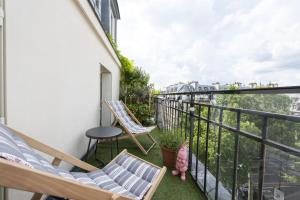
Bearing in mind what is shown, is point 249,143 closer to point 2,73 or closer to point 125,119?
point 2,73

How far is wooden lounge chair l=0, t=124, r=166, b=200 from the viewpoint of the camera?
0.57 m

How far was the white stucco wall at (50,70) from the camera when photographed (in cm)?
116

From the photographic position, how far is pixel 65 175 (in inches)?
43.7

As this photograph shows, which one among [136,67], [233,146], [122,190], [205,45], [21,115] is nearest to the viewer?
[21,115]

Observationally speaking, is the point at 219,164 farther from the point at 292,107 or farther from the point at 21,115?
the point at 21,115

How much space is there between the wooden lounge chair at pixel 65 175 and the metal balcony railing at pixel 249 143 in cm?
64

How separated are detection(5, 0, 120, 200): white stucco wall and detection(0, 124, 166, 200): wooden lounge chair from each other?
0.94 feet

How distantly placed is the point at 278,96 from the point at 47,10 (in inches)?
75.6

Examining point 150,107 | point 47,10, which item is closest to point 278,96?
point 47,10

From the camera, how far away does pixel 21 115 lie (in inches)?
48.6

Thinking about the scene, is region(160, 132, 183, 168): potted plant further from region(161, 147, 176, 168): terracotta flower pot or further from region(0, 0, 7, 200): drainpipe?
region(0, 0, 7, 200): drainpipe

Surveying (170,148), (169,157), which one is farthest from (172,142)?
(169,157)

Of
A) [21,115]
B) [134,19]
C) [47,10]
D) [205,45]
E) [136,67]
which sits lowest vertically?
[21,115]

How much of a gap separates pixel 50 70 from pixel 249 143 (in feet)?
5.99
